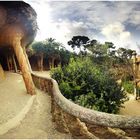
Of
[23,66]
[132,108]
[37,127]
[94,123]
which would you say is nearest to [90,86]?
[23,66]

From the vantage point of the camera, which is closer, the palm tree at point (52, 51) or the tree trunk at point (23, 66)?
the tree trunk at point (23, 66)

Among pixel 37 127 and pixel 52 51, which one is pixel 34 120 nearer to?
pixel 37 127

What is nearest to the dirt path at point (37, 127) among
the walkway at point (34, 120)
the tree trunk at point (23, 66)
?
the walkway at point (34, 120)

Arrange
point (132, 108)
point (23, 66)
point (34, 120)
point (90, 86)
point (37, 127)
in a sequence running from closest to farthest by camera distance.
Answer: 1. point (37, 127)
2. point (34, 120)
3. point (90, 86)
4. point (23, 66)
5. point (132, 108)

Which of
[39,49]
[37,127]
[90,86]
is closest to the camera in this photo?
[37,127]

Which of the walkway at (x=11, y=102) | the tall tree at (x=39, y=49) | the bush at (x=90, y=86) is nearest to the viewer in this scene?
the walkway at (x=11, y=102)

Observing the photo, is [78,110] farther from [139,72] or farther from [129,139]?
[139,72]

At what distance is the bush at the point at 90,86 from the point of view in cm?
1191

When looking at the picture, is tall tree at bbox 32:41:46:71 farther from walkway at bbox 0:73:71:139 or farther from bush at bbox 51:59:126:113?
walkway at bbox 0:73:71:139

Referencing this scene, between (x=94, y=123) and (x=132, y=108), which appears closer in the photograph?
(x=94, y=123)

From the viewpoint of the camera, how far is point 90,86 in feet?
41.2

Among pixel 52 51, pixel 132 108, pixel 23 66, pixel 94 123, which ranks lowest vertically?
pixel 132 108

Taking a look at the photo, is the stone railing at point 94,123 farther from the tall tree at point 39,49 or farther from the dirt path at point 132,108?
the tall tree at point 39,49

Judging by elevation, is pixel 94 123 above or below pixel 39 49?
above
